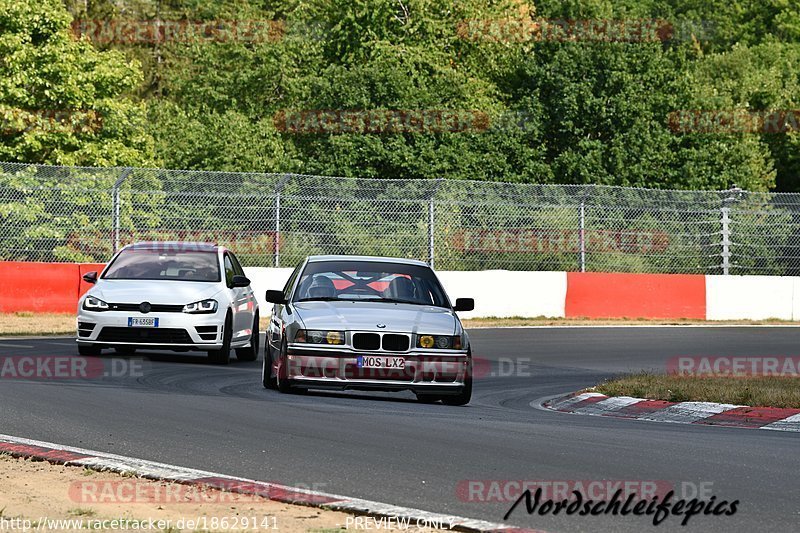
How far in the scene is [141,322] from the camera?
16.8 meters

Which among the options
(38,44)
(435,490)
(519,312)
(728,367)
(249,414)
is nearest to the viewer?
(435,490)

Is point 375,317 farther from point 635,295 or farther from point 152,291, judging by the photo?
point 635,295

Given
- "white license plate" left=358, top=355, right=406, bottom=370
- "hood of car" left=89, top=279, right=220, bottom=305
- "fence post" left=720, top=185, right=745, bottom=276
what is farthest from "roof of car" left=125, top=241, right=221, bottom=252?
"fence post" left=720, top=185, right=745, bottom=276

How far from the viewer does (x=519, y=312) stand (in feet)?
93.9

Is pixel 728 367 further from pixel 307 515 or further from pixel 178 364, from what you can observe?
pixel 307 515

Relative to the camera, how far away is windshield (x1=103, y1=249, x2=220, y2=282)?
58.8ft

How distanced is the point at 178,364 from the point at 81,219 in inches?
370

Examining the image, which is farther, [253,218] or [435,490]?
[253,218]

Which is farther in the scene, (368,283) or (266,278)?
(266,278)

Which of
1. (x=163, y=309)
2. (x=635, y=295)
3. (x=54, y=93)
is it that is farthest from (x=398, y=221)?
(x=54, y=93)

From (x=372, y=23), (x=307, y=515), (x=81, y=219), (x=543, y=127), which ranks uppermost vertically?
(x=372, y=23)

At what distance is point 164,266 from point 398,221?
9916mm

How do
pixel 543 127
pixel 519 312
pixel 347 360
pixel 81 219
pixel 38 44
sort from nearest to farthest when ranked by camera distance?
pixel 347 360 < pixel 81 219 < pixel 519 312 < pixel 38 44 < pixel 543 127

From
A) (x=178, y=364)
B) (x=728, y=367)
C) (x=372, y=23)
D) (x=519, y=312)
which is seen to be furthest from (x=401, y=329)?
(x=372, y=23)
